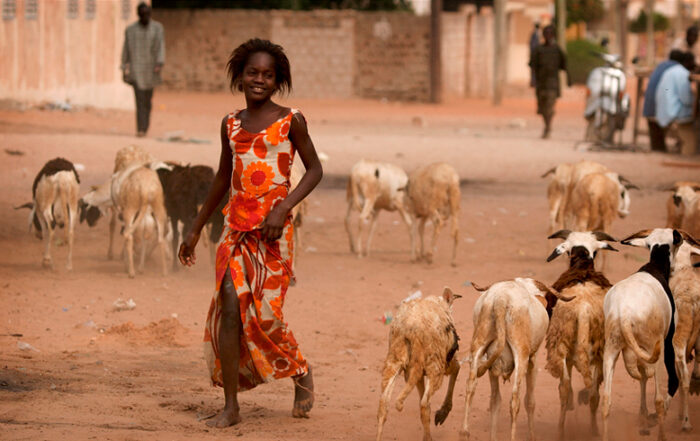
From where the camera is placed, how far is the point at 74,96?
25078mm

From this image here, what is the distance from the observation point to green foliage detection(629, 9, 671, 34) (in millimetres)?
71062

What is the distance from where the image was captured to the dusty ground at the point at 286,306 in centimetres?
583

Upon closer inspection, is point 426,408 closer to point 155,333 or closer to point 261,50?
point 261,50

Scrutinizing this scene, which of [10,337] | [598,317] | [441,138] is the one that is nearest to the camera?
[598,317]

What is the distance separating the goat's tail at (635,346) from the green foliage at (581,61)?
1563 inches

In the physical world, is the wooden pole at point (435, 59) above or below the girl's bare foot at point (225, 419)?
above

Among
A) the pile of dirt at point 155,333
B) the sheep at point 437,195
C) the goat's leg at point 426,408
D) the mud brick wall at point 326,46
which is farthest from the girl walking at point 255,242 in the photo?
the mud brick wall at point 326,46

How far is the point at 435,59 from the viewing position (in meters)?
34.6

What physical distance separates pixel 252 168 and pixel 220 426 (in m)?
1.34

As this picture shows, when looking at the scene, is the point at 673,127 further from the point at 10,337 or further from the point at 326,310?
the point at 10,337

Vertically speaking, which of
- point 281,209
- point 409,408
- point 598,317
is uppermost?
point 281,209

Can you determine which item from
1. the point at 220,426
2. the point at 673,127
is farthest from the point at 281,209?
the point at 673,127

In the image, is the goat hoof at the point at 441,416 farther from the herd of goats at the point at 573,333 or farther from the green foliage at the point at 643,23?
the green foliage at the point at 643,23

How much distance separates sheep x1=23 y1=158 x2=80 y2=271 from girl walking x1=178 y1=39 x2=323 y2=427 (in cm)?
505
